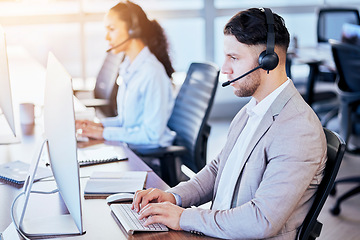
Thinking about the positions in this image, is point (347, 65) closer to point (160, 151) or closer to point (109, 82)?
point (109, 82)

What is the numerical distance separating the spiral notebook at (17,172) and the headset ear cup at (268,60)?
0.94 meters

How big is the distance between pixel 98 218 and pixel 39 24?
3.78 meters

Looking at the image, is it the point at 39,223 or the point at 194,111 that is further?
the point at 194,111

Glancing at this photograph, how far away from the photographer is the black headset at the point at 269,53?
1.45 m

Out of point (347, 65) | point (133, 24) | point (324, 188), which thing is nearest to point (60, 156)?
point (324, 188)

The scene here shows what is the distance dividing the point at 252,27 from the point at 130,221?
64 centimetres

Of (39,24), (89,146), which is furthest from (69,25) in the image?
(89,146)

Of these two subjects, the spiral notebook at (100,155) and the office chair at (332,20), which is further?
the office chair at (332,20)

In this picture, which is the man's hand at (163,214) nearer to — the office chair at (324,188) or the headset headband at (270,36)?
the office chair at (324,188)

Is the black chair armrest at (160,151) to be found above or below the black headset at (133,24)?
below

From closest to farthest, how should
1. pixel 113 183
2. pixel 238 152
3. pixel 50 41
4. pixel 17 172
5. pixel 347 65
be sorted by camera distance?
1. pixel 238 152
2. pixel 113 183
3. pixel 17 172
4. pixel 347 65
5. pixel 50 41

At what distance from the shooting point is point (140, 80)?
2.71m

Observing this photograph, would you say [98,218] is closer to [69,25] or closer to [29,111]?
[29,111]

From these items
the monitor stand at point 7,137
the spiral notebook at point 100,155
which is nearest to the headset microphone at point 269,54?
the spiral notebook at point 100,155
